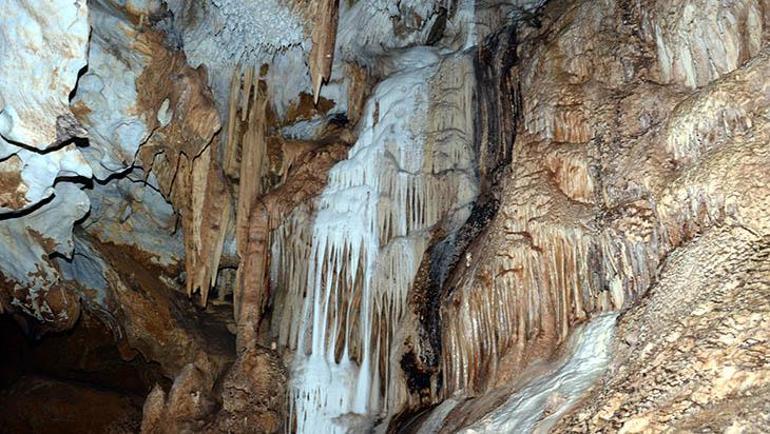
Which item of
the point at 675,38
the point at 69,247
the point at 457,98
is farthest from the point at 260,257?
the point at 675,38

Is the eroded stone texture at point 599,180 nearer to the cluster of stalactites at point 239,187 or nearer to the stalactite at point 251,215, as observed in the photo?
the stalactite at point 251,215

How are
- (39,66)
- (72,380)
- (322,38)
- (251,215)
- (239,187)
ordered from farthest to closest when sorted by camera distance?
(72,380), (239,187), (251,215), (322,38), (39,66)

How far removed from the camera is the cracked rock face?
393cm

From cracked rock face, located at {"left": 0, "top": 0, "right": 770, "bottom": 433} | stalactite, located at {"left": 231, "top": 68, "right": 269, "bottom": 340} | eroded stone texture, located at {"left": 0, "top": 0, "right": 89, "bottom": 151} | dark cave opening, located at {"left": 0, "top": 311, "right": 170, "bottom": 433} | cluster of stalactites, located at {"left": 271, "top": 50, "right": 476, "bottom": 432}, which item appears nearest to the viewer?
cracked rock face, located at {"left": 0, "top": 0, "right": 770, "bottom": 433}

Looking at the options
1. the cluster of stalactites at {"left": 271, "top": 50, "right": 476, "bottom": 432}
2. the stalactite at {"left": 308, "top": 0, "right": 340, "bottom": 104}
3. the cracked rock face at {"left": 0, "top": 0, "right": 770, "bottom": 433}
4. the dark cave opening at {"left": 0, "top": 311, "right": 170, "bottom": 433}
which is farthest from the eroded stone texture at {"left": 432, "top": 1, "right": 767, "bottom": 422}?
the dark cave opening at {"left": 0, "top": 311, "right": 170, "bottom": 433}

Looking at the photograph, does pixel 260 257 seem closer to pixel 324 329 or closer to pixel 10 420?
pixel 324 329

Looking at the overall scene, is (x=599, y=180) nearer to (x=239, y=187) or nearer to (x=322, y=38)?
(x=322, y=38)

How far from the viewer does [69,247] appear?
8.45m

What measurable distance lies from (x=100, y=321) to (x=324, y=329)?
3.98 meters

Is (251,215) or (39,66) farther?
(251,215)

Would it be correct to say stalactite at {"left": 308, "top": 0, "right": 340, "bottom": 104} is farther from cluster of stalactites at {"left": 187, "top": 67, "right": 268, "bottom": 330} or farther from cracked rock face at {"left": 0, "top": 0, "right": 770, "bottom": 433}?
cluster of stalactites at {"left": 187, "top": 67, "right": 268, "bottom": 330}

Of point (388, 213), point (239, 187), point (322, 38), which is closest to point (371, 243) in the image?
point (388, 213)

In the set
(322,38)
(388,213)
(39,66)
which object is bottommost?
(388,213)

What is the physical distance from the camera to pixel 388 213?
7617mm
